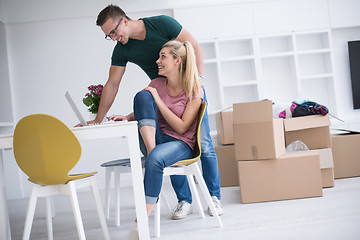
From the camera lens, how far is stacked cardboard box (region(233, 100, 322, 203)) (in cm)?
263

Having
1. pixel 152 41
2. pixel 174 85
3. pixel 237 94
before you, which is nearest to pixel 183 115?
pixel 174 85

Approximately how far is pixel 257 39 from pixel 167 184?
186 cm

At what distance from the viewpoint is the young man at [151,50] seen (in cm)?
231

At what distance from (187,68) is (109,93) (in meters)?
0.53

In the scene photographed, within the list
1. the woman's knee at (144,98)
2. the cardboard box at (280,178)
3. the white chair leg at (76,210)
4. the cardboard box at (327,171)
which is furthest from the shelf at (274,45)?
the white chair leg at (76,210)

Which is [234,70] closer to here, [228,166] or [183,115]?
[228,166]

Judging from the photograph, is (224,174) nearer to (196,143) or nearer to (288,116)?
(288,116)

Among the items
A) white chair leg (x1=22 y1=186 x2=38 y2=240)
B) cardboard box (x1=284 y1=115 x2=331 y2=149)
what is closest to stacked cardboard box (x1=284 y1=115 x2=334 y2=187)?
cardboard box (x1=284 y1=115 x2=331 y2=149)

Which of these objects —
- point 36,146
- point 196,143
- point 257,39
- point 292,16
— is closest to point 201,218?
point 196,143

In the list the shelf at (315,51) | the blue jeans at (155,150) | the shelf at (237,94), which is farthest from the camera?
the shelf at (237,94)

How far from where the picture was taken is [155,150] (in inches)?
75.0

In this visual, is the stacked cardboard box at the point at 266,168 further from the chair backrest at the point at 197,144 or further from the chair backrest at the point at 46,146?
the chair backrest at the point at 46,146

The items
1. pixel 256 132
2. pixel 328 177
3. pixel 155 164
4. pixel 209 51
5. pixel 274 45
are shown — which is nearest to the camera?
pixel 155 164

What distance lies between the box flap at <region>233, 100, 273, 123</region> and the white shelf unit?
1.69 metres
